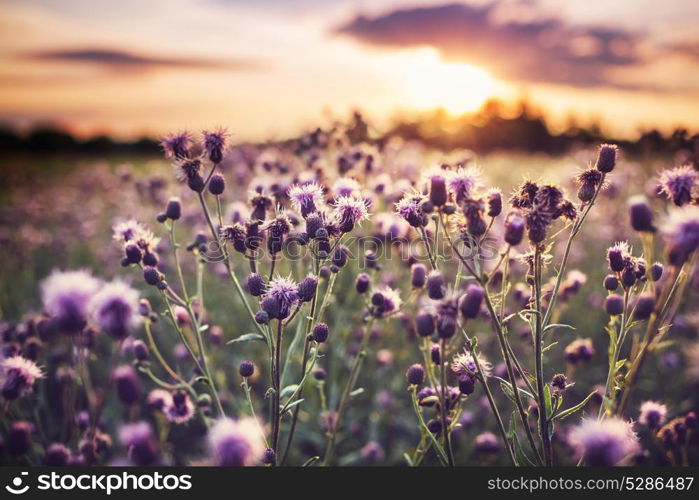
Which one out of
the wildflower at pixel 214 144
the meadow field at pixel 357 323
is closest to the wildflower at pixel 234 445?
the meadow field at pixel 357 323

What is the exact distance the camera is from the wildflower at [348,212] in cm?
229

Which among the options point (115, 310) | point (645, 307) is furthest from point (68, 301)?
point (645, 307)

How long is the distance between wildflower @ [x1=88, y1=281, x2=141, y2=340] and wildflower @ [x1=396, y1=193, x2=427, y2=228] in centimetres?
121

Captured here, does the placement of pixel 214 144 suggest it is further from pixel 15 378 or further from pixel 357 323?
pixel 357 323

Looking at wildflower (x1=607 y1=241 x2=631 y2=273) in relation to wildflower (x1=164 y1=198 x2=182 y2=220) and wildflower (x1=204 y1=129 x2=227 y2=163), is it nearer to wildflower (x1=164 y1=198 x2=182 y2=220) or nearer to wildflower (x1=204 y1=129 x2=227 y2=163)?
wildflower (x1=204 y1=129 x2=227 y2=163)

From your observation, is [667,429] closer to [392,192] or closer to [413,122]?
[392,192]

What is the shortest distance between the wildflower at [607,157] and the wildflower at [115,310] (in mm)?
2079

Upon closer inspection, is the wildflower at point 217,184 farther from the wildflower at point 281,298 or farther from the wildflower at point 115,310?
the wildflower at point 115,310

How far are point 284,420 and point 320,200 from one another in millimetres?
1834

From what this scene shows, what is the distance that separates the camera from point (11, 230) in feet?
22.4

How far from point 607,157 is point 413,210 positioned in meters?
0.90

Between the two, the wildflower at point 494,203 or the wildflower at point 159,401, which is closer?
the wildflower at point 494,203

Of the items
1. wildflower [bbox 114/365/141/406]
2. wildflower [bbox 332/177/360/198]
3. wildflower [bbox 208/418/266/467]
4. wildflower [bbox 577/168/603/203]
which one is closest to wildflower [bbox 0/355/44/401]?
wildflower [bbox 114/365/141/406]

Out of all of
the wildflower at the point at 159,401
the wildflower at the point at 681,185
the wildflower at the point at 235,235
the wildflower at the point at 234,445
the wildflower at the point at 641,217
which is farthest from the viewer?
the wildflower at the point at 159,401
